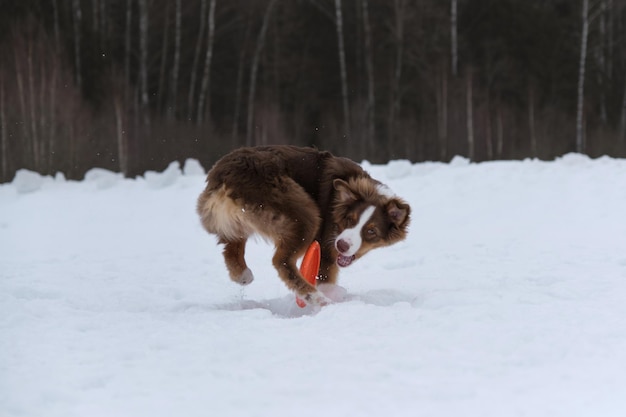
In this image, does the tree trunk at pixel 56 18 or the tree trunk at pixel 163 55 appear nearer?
the tree trunk at pixel 56 18

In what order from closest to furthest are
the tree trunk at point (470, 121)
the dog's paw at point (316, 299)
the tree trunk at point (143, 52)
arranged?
the dog's paw at point (316, 299) < the tree trunk at point (143, 52) < the tree trunk at point (470, 121)

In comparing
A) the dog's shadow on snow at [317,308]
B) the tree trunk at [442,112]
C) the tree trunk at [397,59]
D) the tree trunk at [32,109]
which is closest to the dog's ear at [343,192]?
the dog's shadow on snow at [317,308]

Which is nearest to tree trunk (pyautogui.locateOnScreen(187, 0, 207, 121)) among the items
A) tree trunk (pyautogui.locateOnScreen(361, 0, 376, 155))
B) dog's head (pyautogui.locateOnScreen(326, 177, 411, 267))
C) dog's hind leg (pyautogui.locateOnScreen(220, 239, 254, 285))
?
tree trunk (pyautogui.locateOnScreen(361, 0, 376, 155))

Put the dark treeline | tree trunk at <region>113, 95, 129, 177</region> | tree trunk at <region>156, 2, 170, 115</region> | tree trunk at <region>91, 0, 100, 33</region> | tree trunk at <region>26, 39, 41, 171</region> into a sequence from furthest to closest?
tree trunk at <region>156, 2, 170, 115</region> < tree trunk at <region>91, 0, 100, 33</region> < the dark treeline < tree trunk at <region>113, 95, 129, 177</region> < tree trunk at <region>26, 39, 41, 171</region>

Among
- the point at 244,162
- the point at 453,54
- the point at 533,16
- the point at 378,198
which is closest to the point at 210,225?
the point at 244,162

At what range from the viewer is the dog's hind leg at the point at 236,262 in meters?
5.66

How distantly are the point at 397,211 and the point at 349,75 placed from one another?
20.5m

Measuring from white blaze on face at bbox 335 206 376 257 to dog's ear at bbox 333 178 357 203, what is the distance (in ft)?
0.51

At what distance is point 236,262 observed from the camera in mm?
5672

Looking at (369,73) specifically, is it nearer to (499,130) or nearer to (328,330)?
(499,130)

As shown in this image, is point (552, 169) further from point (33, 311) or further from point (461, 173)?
point (33, 311)

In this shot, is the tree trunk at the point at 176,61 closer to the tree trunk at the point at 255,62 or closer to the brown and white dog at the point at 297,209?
the tree trunk at the point at 255,62

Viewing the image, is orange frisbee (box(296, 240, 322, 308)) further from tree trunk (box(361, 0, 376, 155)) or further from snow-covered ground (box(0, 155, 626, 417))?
tree trunk (box(361, 0, 376, 155))

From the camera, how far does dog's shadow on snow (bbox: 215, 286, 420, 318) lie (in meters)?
5.11
